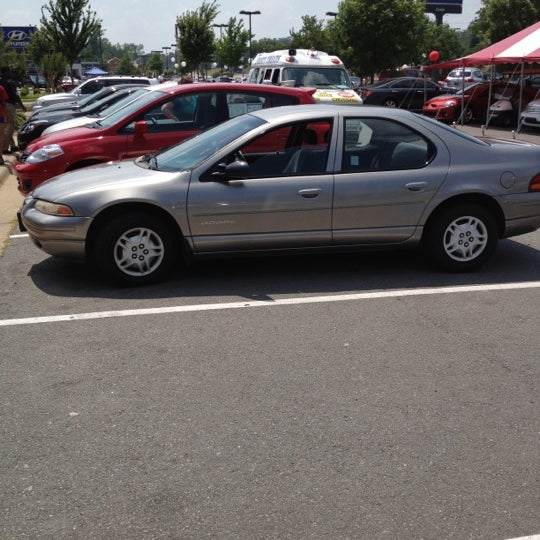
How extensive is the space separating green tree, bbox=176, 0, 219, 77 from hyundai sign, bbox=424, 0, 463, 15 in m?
14.4

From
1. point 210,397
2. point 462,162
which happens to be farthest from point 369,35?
point 210,397

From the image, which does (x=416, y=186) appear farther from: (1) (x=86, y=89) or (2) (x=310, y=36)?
(2) (x=310, y=36)

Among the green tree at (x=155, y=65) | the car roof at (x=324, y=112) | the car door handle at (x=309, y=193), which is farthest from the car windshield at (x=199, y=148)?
the green tree at (x=155, y=65)

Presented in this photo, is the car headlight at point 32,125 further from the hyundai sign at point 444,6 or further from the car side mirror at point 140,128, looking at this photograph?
the hyundai sign at point 444,6

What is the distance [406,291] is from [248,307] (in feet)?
4.57

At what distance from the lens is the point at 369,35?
3497cm

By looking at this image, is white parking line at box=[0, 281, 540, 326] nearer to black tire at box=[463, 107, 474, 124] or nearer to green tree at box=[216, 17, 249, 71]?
black tire at box=[463, 107, 474, 124]

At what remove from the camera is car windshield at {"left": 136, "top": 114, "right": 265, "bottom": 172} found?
6.52 meters

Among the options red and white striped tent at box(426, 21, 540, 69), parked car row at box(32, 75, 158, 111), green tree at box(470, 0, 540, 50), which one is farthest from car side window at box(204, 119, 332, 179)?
green tree at box(470, 0, 540, 50)

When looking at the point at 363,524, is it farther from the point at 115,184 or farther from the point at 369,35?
the point at 369,35

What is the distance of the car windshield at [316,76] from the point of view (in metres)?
16.2

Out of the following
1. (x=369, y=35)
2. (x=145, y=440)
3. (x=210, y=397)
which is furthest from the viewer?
(x=369, y=35)

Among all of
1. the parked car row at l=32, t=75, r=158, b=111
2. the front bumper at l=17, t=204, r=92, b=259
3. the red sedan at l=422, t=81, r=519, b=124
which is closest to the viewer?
the front bumper at l=17, t=204, r=92, b=259

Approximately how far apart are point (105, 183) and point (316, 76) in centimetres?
1090
